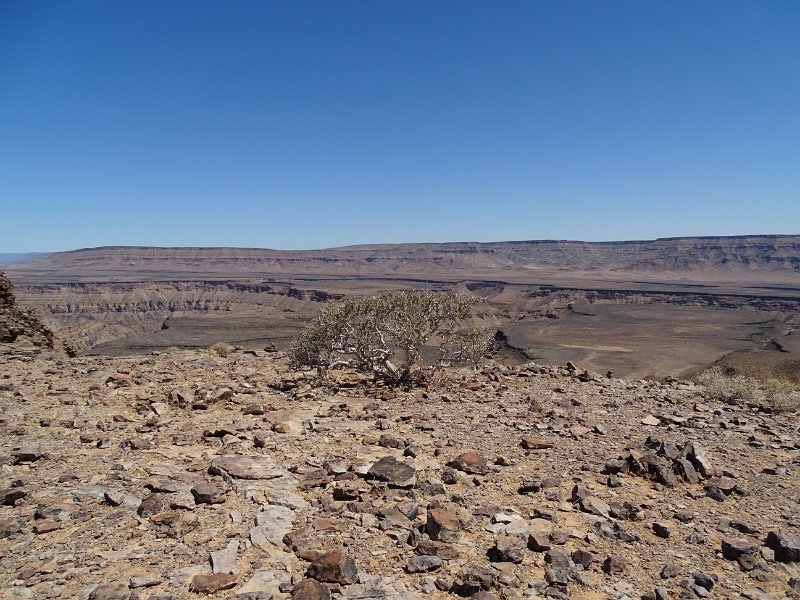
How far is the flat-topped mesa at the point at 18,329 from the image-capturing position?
16016mm

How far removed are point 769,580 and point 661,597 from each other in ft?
4.28

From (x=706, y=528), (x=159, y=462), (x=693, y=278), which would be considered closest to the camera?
(x=706, y=528)

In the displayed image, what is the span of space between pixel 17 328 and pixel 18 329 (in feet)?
0.14

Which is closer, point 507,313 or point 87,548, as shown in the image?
point 87,548

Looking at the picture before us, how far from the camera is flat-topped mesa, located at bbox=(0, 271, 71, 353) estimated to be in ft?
52.5

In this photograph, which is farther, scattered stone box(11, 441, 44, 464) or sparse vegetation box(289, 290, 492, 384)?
sparse vegetation box(289, 290, 492, 384)

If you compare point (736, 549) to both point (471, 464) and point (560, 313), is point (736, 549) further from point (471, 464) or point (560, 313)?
point (560, 313)

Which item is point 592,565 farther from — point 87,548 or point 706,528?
point 87,548

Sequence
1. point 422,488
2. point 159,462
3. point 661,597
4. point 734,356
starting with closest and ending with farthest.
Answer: point 661,597 → point 422,488 → point 159,462 → point 734,356

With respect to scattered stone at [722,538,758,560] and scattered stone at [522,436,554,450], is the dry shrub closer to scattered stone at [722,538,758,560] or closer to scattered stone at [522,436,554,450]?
scattered stone at [522,436,554,450]

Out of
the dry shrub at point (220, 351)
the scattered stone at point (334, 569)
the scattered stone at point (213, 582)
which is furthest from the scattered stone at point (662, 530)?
the dry shrub at point (220, 351)

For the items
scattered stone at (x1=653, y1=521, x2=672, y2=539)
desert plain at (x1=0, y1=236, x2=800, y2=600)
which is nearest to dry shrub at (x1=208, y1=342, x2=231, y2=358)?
desert plain at (x1=0, y1=236, x2=800, y2=600)

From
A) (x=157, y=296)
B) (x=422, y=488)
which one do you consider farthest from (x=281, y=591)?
(x=157, y=296)

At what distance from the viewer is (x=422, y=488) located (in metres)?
6.20
